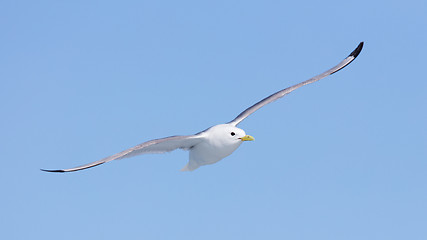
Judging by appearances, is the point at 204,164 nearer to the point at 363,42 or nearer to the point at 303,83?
the point at 303,83

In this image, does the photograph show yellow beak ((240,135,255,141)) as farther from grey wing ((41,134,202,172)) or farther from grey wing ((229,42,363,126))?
grey wing ((229,42,363,126))

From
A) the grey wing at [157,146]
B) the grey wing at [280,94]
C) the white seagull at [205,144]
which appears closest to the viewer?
the grey wing at [157,146]

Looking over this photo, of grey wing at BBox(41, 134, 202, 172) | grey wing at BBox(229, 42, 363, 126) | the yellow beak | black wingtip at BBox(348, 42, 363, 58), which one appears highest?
black wingtip at BBox(348, 42, 363, 58)

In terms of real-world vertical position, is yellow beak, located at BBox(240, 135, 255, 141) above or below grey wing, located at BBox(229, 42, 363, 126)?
below

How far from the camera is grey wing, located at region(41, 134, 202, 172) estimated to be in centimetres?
1421

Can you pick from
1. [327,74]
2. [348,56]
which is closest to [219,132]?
[327,74]

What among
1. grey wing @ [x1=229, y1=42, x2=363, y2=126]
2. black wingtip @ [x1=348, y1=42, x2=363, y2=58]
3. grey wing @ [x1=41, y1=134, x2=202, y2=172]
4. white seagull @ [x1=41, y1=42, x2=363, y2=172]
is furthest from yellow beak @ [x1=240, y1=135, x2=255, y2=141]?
black wingtip @ [x1=348, y1=42, x2=363, y2=58]

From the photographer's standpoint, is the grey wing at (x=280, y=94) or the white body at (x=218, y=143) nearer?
the white body at (x=218, y=143)

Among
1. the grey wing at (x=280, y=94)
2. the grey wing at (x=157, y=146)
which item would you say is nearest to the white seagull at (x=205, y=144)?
the grey wing at (x=157, y=146)

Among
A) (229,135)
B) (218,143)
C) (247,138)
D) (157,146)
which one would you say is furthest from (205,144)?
(157,146)

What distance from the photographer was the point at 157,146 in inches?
637

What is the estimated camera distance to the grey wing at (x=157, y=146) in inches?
560

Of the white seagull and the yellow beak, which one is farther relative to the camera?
the yellow beak

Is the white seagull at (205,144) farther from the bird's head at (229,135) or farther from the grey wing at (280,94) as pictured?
the grey wing at (280,94)
